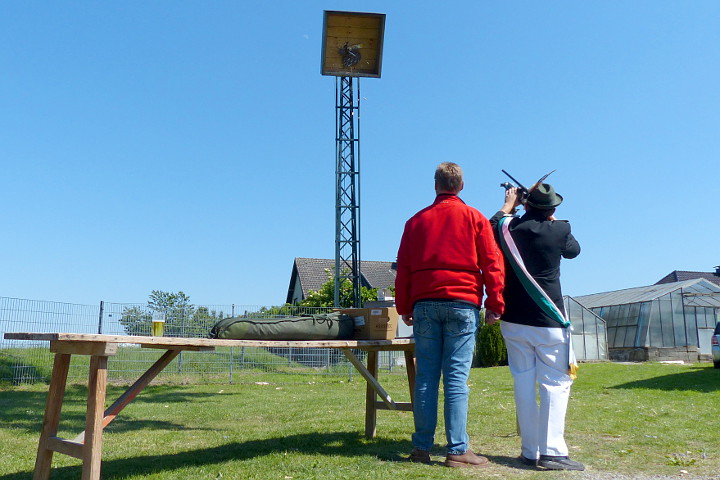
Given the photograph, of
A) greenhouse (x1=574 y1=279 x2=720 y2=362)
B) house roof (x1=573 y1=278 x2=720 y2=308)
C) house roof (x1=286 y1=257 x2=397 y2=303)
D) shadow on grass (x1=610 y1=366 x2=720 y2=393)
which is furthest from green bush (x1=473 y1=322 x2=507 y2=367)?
house roof (x1=286 y1=257 x2=397 y2=303)

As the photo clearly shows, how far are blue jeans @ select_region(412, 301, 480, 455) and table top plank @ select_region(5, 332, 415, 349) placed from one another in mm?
581

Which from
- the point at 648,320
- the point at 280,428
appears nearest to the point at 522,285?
the point at 280,428

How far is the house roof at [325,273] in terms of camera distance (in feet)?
117

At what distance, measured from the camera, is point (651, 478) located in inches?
151

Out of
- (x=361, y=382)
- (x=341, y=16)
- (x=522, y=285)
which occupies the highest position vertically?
(x=341, y=16)

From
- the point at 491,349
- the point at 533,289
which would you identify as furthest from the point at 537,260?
the point at 491,349

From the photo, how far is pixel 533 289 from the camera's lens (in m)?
4.20

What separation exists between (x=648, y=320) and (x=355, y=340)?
24457 millimetres

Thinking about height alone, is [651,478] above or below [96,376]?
below

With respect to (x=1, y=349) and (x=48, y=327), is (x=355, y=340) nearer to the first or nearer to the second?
(x=48, y=327)

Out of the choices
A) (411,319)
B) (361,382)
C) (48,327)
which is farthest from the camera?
(361,382)

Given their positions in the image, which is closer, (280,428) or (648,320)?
(280,428)

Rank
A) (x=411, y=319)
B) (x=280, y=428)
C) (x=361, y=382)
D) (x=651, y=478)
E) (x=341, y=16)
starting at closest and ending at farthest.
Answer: (x=651, y=478) → (x=411, y=319) → (x=280, y=428) → (x=361, y=382) → (x=341, y=16)

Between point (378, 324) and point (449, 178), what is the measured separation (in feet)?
4.03
